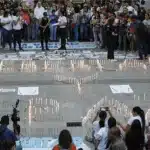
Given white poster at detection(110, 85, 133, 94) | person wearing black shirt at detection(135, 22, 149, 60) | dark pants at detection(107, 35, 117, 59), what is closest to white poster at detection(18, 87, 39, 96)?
white poster at detection(110, 85, 133, 94)

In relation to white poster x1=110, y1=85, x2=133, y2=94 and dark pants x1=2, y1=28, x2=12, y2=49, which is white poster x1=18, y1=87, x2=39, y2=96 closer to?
white poster x1=110, y1=85, x2=133, y2=94

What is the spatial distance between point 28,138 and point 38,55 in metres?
11.4

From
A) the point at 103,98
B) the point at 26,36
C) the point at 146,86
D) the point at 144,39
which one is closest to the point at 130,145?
the point at 103,98

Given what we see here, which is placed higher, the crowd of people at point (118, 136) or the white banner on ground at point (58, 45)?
the crowd of people at point (118, 136)

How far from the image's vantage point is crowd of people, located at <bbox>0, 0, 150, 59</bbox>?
22.9m

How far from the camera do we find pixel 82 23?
26875mm

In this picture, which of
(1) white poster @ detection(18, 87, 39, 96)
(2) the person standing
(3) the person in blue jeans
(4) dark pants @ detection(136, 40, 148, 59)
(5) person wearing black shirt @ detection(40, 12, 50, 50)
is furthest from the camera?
(2) the person standing

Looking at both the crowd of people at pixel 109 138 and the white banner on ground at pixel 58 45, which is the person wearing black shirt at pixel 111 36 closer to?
the white banner on ground at pixel 58 45

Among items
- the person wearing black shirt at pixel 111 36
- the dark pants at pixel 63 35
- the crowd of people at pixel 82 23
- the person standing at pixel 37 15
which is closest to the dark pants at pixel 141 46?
the crowd of people at pixel 82 23

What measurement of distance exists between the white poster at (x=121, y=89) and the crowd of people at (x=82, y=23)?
4593mm

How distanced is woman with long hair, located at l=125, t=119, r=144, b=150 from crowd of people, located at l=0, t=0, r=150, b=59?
43.7 ft

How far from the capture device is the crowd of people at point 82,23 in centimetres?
2291

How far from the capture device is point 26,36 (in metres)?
27.2

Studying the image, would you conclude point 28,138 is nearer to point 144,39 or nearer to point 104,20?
point 144,39
